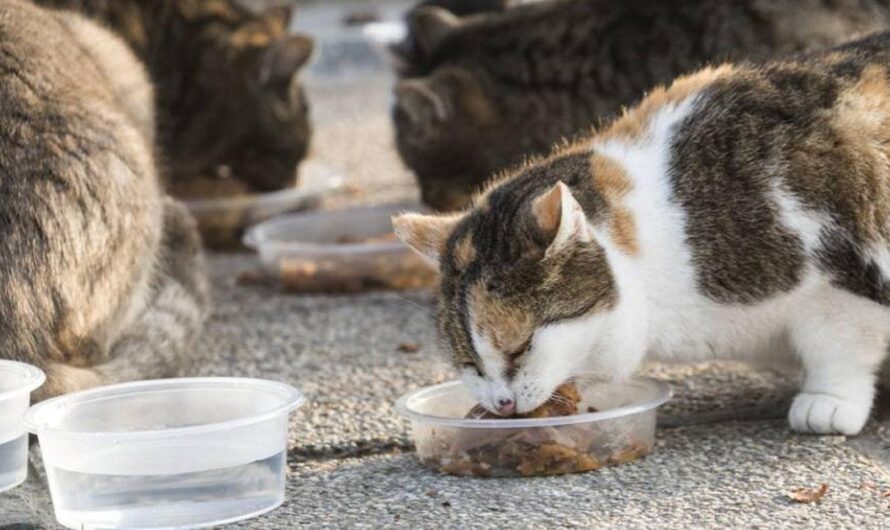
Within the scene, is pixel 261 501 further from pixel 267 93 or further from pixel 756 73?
pixel 267 93

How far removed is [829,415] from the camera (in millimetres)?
3359

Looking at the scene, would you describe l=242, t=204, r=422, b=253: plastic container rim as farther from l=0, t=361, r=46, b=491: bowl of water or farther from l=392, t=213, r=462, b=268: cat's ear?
l=0, t=361, r=46, b=491: bowl of water

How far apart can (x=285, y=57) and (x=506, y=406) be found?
3.34 meters

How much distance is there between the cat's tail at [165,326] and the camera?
3.70 metres

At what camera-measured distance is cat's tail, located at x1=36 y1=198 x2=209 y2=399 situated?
3.70 m

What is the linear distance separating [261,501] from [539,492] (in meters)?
0.60

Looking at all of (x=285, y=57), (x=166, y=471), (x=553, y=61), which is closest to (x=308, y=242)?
(x=285, y=57)

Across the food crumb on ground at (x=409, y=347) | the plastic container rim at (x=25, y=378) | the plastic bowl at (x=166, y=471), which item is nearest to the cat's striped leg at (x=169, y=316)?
the plastic container rim at (x=25, y=378)

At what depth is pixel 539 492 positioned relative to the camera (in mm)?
3098

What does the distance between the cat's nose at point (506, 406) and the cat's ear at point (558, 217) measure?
345 mm

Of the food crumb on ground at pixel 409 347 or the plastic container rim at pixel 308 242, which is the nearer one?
the food crumb on ground at pixel 409 347

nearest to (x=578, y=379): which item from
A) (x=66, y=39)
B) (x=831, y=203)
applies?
(x=831, y=203)

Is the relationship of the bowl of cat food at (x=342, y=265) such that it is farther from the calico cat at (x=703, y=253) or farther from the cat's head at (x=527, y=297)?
the cat's head at (x=527, y=297)

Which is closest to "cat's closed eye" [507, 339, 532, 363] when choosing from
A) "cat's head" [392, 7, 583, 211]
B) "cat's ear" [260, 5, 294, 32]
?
"cat's head" [392, 7, 583, 211]
